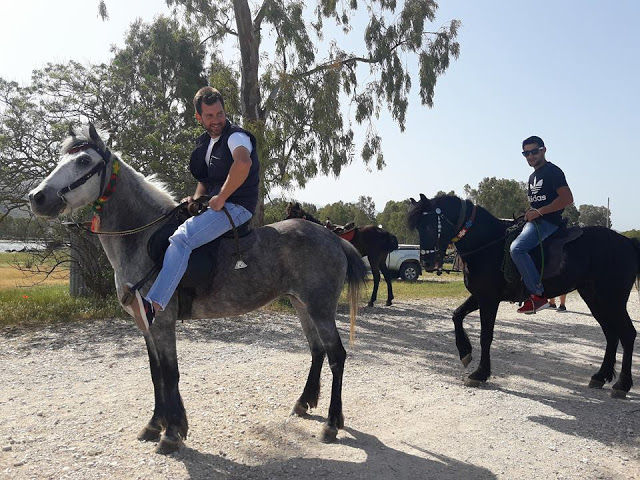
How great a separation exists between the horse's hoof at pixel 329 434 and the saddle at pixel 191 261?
156cm

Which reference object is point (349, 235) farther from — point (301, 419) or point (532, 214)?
point (301, 419)

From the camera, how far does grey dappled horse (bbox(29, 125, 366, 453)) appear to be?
3.89 metres

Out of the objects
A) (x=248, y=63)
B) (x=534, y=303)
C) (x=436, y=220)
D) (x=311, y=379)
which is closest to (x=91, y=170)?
(x=311, y=379)

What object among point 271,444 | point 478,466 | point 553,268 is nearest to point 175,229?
point 271,444

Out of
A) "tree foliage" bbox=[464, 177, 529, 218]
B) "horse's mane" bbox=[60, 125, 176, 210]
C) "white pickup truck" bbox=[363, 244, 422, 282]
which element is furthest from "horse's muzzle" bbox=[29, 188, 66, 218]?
"tree foliage" bbox=[464, 177, 529, 218]

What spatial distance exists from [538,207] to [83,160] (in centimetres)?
508

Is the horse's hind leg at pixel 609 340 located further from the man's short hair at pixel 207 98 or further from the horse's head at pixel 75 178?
the horse's head at pixel 75 178

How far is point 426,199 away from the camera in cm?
612

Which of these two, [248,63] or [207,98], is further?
[248,63]

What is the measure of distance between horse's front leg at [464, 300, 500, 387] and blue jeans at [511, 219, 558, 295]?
1.59 feet

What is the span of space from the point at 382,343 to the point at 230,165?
542 cm

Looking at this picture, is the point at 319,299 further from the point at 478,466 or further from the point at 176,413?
the point at 478,466

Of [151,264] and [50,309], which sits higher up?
[151,264]

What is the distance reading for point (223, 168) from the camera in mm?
4047
